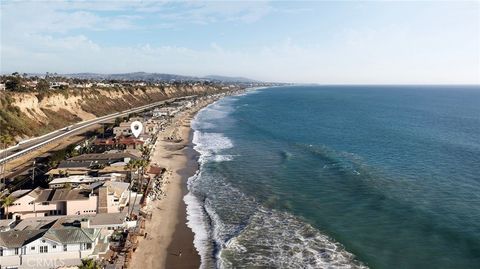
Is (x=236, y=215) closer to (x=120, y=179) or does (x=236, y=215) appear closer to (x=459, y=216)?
(x=120, y=179)

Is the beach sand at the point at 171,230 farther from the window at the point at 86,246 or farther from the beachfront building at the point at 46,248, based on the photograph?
the beachfront building at the point at 46,248

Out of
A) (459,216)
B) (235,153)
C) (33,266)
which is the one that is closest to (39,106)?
(235,153)

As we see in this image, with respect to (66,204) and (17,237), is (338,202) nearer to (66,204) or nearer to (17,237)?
(66,204)

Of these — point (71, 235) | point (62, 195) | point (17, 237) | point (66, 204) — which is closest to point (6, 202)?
point (62, 195)

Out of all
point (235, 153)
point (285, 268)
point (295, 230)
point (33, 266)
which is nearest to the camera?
point (33, 266)

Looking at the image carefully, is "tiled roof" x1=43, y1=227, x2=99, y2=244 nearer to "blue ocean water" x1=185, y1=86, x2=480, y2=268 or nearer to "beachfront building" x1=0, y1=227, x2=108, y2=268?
"beachfront building" x1=0, y1=227, x2=108, y2=268

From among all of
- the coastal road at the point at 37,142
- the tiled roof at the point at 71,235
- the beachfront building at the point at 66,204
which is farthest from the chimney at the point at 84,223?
the coastal road at the point at 37,142
